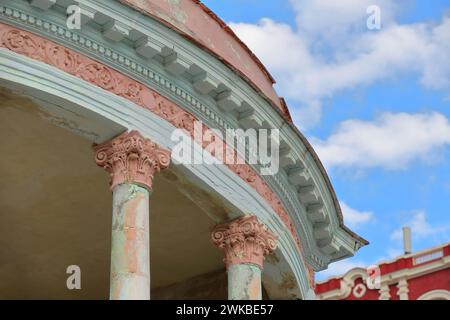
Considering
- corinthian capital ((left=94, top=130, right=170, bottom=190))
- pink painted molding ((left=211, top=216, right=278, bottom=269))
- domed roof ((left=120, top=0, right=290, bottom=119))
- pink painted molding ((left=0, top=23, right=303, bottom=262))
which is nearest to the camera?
pink painted molding ((left=0, top=23, right=303, bottom=262))

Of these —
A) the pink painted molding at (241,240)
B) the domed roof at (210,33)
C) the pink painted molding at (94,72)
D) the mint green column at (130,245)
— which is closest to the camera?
the mint green column at (130,245)

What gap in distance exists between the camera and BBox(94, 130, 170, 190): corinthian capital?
23.1m

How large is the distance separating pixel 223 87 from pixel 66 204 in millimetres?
5504

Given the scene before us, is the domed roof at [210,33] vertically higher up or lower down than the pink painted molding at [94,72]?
higher up

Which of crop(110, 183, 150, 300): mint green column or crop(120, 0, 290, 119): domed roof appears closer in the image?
crop(110, 183, 150, 300): mint green column

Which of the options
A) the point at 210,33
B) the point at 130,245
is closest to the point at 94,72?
the point at 130,245

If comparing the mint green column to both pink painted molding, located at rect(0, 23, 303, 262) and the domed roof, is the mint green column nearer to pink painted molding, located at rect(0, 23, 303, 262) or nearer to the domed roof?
pink painted molding, located at rect(0, 23, 303, 262)

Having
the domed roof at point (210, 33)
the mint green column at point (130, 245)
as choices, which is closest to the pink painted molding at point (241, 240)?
the domed roof at point (210, 33)

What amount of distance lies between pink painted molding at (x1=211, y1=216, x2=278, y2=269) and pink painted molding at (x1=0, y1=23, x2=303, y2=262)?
1169mm

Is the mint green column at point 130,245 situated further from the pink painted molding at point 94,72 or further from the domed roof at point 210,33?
the domed roof at point 210,33

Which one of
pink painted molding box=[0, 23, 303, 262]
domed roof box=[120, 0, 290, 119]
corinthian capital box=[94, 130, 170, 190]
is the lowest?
corinthian capital box=[94, 130, 170, 190]

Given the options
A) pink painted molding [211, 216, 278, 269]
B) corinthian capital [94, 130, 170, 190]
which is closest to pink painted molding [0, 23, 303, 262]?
corinthian capital [94, 130, 170, 190]

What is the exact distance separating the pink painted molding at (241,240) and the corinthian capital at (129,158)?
3.00 metres

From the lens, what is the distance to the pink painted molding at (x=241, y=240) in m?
25.8
